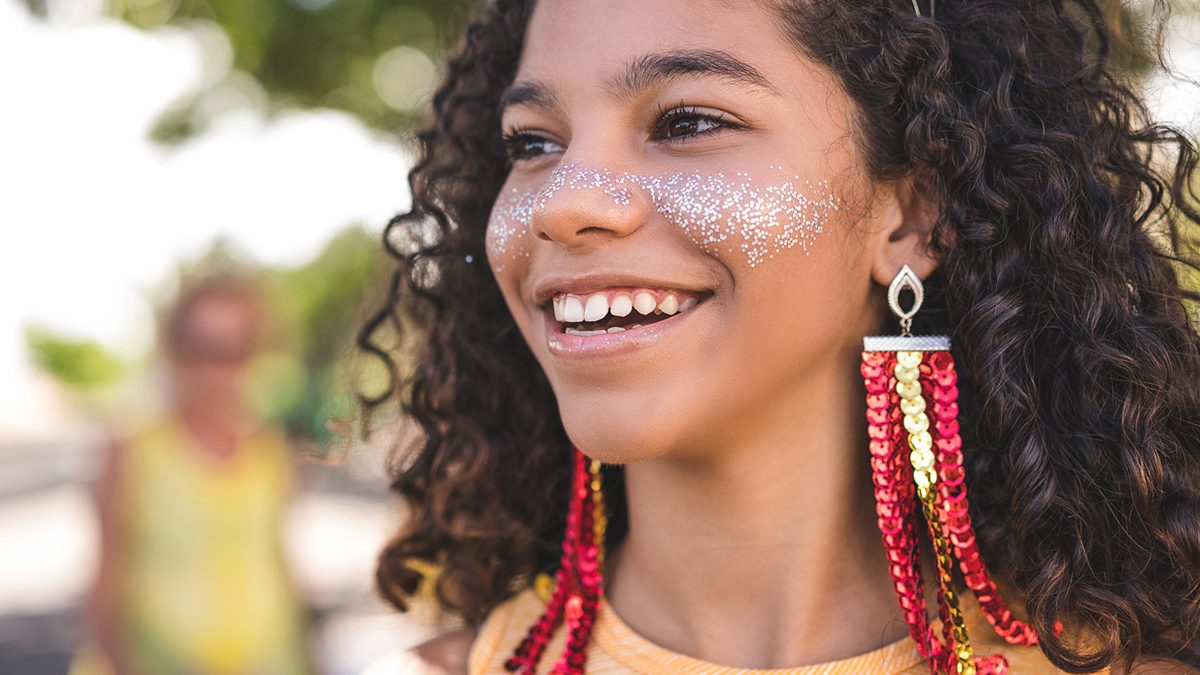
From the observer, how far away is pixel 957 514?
1901 mm

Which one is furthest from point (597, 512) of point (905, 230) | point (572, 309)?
point (905, 230)

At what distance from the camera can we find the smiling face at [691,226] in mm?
1820

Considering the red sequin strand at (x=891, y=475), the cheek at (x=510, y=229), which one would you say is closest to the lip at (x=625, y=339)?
the cheek at (x=510, y=229)

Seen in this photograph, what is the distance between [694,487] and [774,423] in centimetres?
20

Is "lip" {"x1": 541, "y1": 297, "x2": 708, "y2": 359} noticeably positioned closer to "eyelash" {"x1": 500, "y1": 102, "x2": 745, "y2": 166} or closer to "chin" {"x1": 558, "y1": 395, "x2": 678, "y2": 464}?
"chin" {"x1": 558, "y1": 395, "x2": 678, "y2": 464}

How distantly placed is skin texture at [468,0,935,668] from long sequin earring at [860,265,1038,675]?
0.09m

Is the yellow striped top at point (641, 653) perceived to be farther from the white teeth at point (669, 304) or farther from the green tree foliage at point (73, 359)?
the green tree foliage at point (73, 359)

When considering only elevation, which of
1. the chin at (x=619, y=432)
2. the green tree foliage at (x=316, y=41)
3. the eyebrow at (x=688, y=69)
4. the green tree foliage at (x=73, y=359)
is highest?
the green tree foliage at (x=73, y=359)

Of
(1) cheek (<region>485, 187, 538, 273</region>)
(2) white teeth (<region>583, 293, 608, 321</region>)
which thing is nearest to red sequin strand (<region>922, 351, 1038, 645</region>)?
(2) white teeth (<region>583, 293, 608, 321</region>)

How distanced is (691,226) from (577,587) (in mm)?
806

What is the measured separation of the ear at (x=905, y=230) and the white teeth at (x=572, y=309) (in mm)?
540

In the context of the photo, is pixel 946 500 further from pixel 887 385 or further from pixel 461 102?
pixel 461 102

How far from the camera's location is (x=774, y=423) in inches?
77.7

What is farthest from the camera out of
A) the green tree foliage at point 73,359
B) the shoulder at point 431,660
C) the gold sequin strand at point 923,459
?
the green tree foliage at point 73,359
